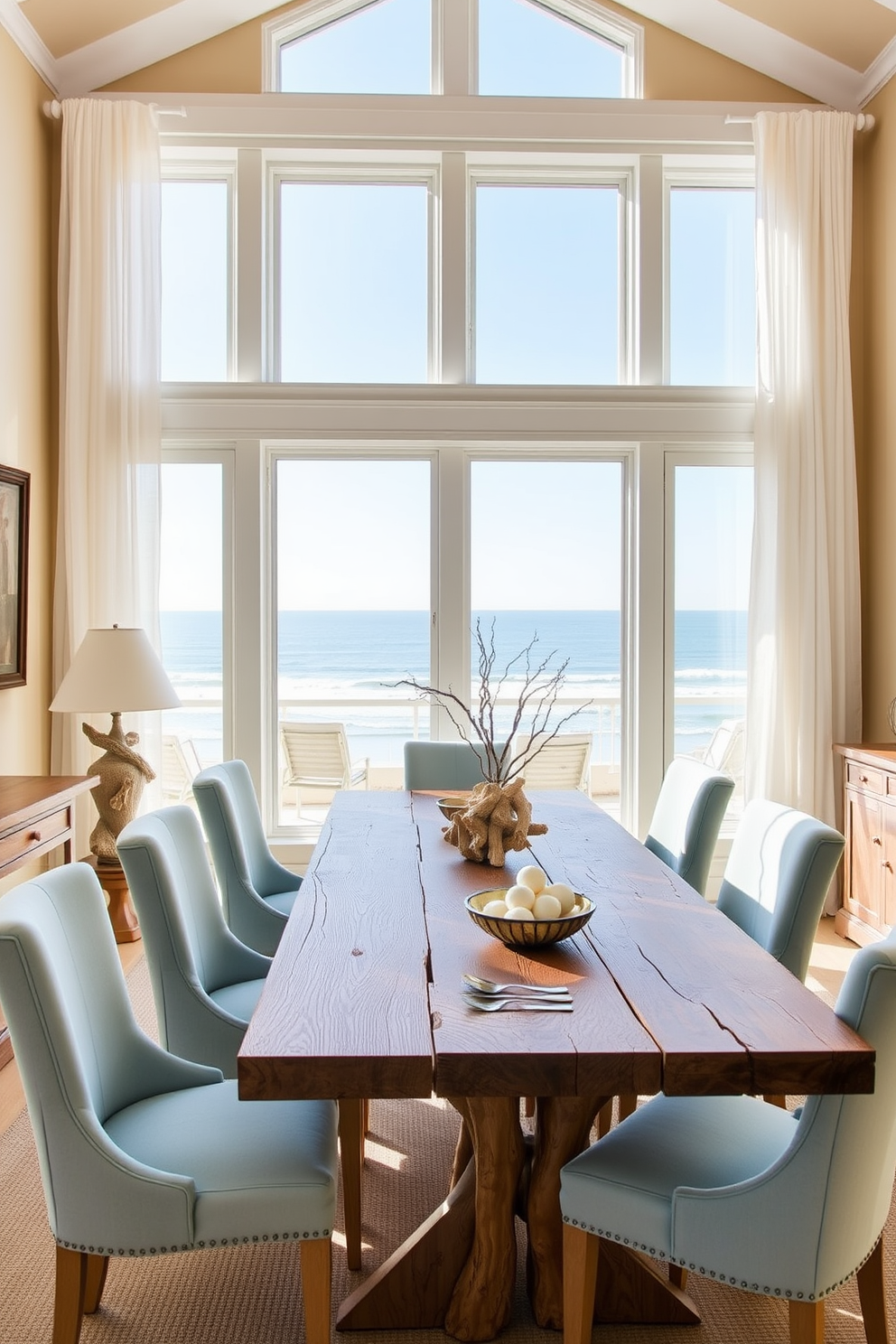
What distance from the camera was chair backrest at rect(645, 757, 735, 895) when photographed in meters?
2.91

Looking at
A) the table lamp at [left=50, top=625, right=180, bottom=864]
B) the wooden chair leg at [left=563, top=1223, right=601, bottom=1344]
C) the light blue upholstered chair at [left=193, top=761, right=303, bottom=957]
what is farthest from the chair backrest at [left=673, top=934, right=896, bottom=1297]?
the table lamp at [left=50, top=625, right=180, bottom=864]

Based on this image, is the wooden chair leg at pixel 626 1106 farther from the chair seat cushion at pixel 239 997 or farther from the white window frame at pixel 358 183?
the white window frame at pixel 358 183

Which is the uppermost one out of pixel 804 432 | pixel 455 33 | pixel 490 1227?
pixel 455 33

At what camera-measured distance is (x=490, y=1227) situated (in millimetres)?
1920

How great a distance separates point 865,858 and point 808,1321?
2975mm

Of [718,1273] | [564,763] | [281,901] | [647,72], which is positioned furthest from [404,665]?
[718,1273]

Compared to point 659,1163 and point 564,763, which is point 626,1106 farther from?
point 564,763

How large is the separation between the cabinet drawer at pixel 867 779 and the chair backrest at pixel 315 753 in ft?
7.52

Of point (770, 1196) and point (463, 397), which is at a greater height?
point (463, 397)

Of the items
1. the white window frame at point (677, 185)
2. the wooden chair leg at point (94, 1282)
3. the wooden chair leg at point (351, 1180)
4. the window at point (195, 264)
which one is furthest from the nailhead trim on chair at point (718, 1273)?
the window at point (195, 264)

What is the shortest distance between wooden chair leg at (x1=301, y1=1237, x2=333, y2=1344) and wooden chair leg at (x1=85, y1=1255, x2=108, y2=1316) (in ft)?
1.78

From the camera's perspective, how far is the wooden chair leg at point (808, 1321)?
1.57 metres

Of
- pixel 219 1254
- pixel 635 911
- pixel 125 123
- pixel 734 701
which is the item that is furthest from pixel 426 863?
pixel 125 123

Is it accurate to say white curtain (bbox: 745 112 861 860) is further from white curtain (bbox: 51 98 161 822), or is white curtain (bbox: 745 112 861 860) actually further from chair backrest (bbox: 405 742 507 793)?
white curtain (bbox: 51 98 161 822)
